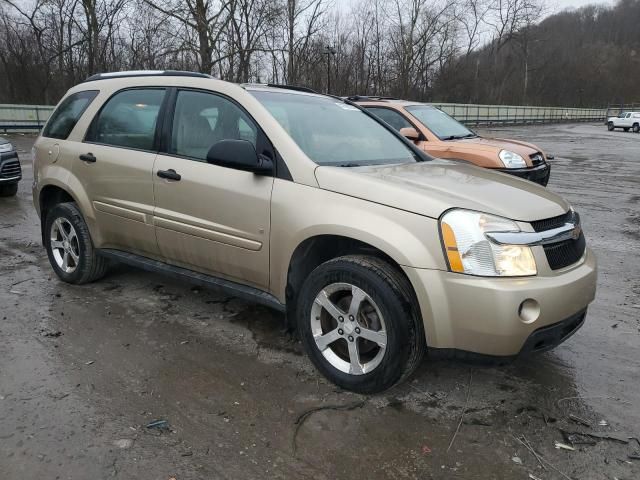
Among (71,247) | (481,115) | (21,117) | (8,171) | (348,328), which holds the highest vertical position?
(481,115)

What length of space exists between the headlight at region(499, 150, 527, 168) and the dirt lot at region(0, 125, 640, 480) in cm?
351

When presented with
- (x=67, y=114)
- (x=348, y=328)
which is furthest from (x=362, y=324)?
(x=67, y=114)

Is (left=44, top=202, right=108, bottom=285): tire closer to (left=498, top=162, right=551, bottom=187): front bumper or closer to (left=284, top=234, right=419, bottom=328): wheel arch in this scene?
(left=284, top=234, right=419, bottom=328): wheel arch

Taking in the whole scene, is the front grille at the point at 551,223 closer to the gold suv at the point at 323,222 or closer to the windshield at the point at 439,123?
the gold suv at the point at 323,222

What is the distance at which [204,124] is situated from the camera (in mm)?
3822

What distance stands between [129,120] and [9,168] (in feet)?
19.9

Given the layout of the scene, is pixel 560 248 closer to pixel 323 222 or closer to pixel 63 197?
pixel 323 222

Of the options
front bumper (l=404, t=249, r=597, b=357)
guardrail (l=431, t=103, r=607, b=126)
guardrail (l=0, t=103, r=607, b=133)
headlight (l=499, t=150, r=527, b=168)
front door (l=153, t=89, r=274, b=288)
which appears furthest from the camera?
guardrail (l=431, t=103, r=607, b=126)

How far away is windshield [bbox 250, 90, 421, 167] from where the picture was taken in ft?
11.6

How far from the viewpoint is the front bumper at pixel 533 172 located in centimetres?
770

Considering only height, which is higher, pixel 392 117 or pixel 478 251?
pixel 392 117

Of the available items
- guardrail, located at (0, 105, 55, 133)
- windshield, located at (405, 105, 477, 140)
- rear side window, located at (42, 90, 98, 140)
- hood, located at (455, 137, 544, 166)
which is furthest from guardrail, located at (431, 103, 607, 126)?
rear side window, located at (42, 90, 98, 140)

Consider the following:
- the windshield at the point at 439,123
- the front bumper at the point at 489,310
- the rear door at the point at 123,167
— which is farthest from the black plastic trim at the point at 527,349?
the windshield at the point at 439,123

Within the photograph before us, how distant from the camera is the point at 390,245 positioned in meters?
2.83
